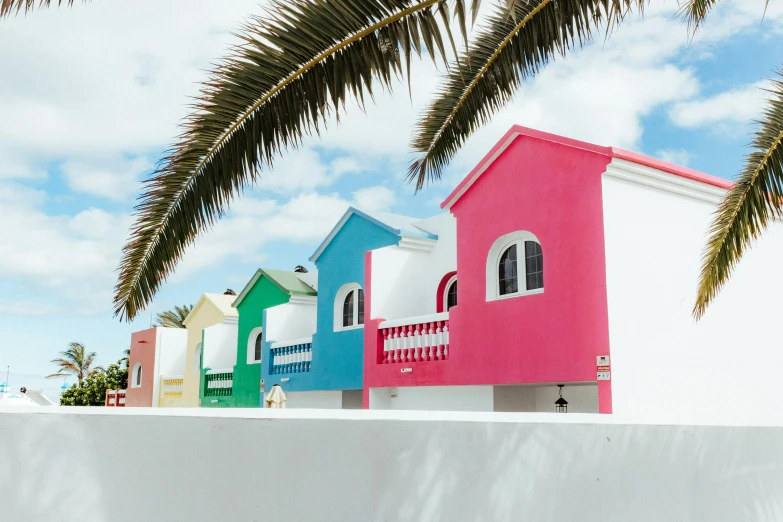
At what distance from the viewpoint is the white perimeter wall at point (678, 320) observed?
1071 cm

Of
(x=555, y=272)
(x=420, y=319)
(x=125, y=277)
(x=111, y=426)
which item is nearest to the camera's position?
(x=111, y=426)

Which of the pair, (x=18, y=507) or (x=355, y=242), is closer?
(x=18, y=507)

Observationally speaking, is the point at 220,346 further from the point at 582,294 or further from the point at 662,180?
the point at 662,180

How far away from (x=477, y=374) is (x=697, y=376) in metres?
3.39

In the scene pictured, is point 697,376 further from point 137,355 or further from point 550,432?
point 137,355

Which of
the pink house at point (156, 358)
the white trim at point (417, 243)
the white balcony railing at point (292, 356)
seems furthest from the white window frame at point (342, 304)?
the pink house at point (156, 358)

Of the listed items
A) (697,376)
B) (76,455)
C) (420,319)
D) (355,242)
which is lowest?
(76,455)

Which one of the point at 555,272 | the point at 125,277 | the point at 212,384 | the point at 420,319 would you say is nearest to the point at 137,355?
the point at 212,384

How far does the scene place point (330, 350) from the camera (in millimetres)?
17078

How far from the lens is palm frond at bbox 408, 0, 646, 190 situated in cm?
668

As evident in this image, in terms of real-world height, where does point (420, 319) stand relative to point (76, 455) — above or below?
above

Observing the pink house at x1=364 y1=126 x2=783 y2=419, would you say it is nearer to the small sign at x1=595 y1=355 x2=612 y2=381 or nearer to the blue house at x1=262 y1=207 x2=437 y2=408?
the small sign at x1=595 y1=355 x2=612 y2=381

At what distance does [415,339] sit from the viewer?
46.2 feet

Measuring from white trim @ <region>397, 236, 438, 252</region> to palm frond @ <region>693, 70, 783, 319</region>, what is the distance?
7.92 m
